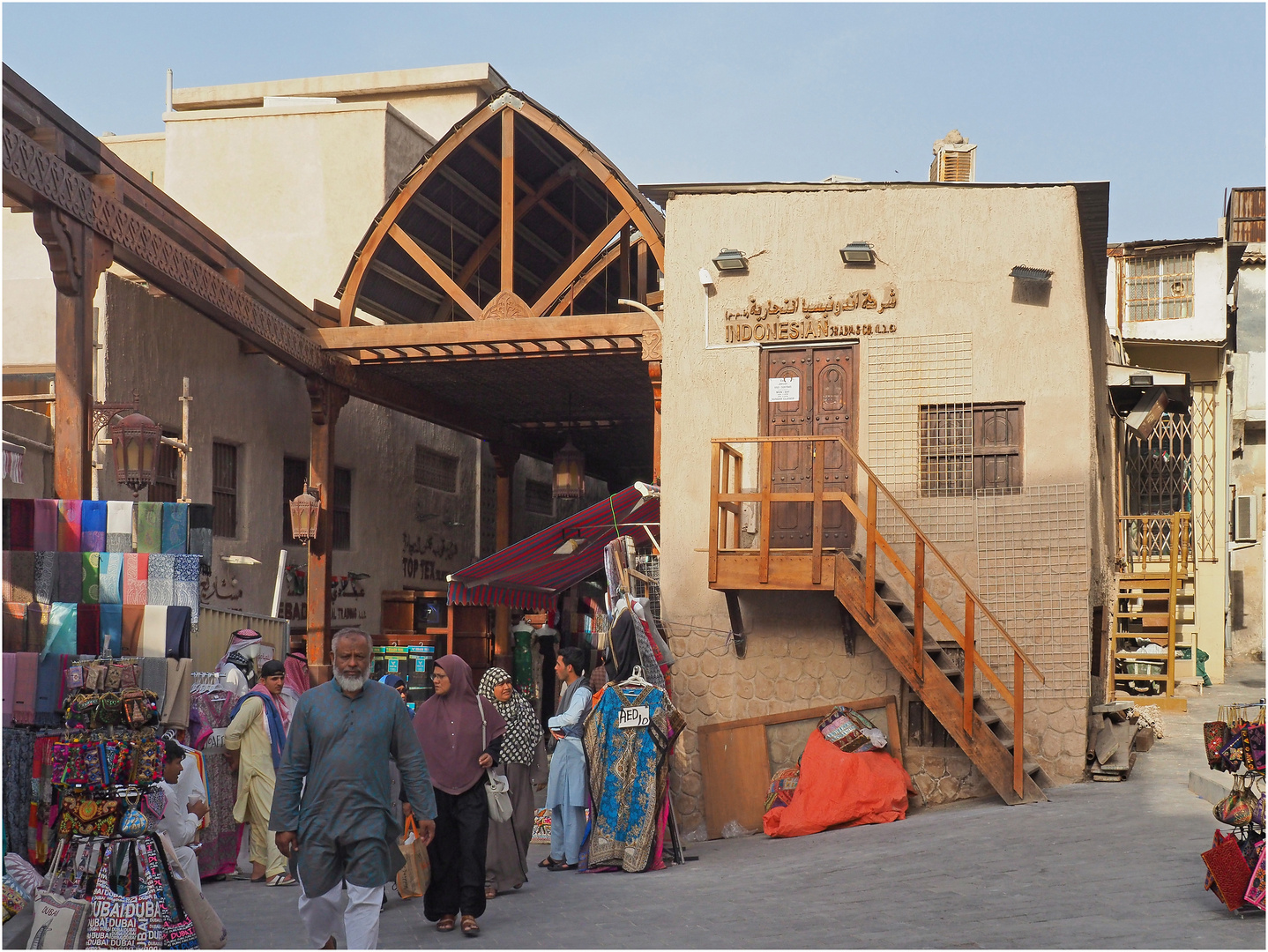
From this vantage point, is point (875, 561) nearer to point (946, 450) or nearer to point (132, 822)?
point (946, 450)

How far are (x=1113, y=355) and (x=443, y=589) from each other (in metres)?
11.1

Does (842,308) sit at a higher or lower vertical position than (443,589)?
higher

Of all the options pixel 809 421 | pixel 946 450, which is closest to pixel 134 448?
pixel 809 421

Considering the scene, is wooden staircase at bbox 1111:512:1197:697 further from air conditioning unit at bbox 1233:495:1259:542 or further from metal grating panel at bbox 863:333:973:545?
metal grating panel at bbox 863:333:973:545

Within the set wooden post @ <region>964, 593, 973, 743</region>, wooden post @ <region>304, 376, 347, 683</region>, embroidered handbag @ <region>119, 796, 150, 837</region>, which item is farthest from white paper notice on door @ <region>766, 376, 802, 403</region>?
embroidered handbag @ <region>119, 796, 150, 837</region>

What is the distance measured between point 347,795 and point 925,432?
713 cm

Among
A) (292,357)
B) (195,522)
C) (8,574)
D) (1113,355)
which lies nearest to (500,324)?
(292,357)

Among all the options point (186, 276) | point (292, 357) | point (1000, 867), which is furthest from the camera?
point (292, 357)

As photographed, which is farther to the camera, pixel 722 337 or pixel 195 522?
pixel 722 337

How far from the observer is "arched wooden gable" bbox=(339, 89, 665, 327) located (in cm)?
1466

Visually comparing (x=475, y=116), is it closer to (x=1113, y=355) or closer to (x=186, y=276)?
(x=186, y=276)

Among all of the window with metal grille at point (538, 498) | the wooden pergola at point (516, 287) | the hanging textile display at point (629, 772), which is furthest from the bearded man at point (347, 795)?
the window with metal grille at point (538, 498)

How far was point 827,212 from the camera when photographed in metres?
12.2

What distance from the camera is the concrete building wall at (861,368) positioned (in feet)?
37.5
